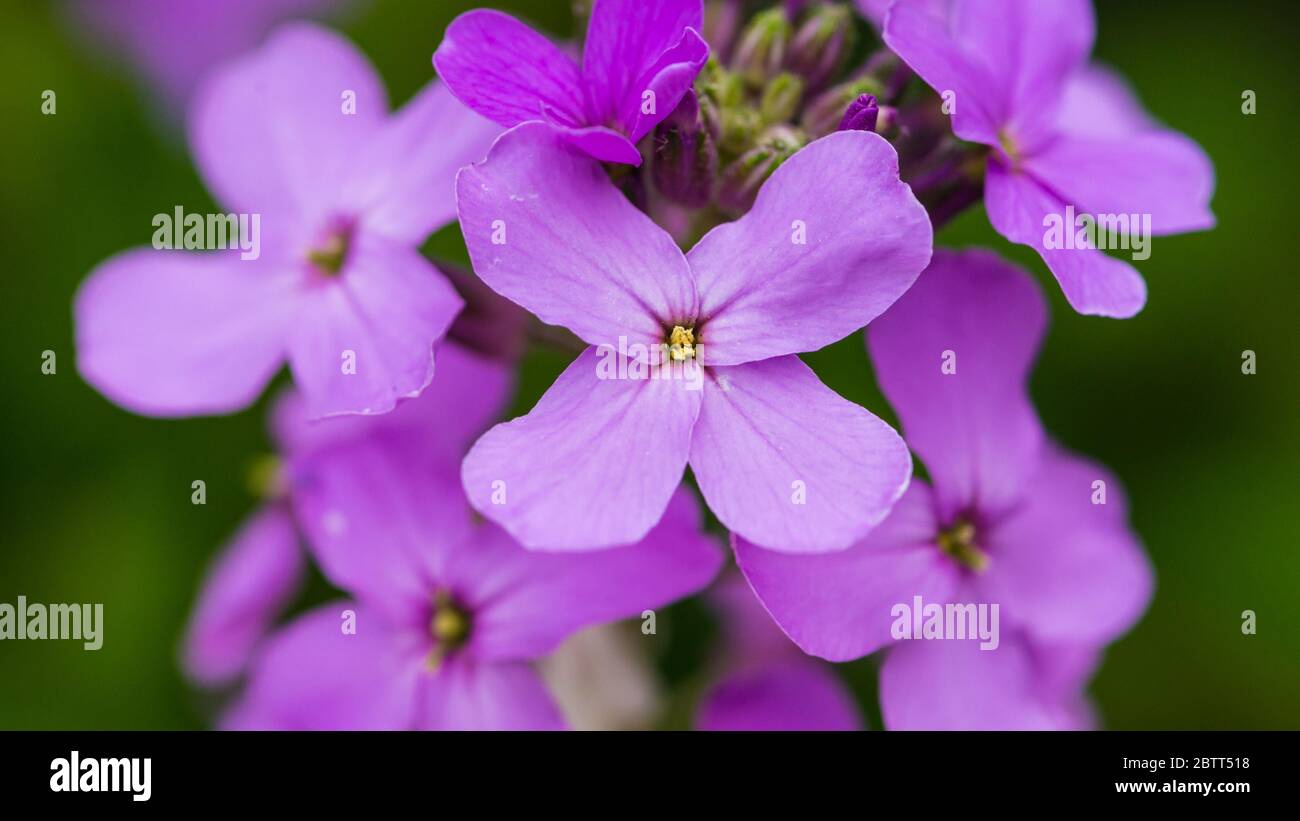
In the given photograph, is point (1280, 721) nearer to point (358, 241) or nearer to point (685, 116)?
point (685, 116)

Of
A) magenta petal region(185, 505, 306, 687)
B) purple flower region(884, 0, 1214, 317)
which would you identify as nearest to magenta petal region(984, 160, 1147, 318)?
purple flower region(884, 0, 1214, 317)

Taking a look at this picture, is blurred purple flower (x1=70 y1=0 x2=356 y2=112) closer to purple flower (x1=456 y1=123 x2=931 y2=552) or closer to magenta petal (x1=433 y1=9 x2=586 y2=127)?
magenta petal (x1=433 y1=9 x2=586 y2=127)

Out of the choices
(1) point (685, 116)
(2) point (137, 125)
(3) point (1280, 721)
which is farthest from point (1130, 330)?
(2) point (137, 125)

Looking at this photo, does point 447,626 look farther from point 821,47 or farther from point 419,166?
point 821,47

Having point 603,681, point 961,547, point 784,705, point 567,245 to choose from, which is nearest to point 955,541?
point 961,547

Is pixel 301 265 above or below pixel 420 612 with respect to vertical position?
above
